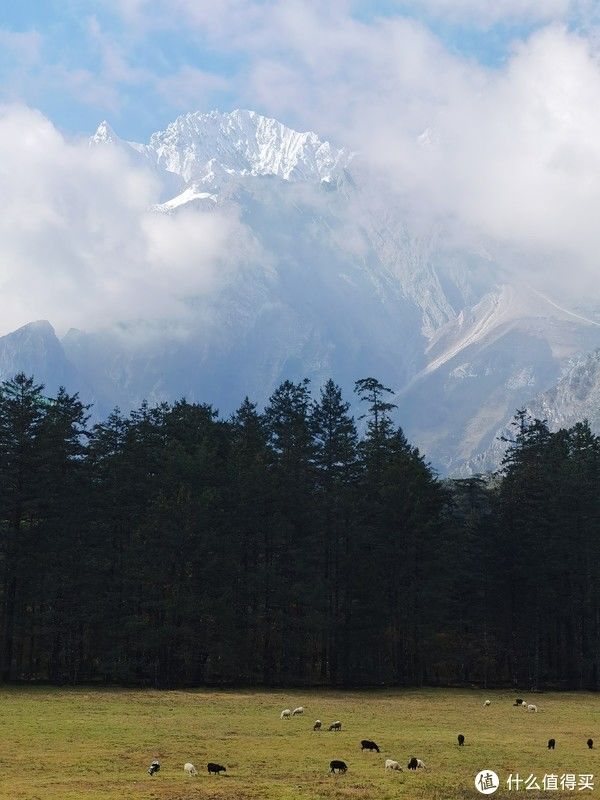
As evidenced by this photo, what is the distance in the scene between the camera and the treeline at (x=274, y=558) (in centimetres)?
6994

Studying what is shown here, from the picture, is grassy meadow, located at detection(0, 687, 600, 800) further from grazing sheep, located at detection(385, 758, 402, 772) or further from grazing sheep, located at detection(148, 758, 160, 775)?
→ grazing sheep, located at detection(385, 758, 402, 772)

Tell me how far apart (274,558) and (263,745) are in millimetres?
44382

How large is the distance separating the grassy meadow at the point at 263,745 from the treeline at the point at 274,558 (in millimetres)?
9165

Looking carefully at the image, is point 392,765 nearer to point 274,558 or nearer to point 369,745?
point 369,745

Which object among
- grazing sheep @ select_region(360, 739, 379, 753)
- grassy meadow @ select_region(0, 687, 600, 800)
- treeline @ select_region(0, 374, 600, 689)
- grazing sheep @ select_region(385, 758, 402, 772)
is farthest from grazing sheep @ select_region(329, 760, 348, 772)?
treeline @ select_region(0, 374, 600, 689)

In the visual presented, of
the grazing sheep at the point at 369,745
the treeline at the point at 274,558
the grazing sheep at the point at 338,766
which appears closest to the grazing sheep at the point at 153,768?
the grazing sheep at the point at 338,766

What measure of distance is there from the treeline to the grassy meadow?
9165mm

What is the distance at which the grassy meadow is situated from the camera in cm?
2743

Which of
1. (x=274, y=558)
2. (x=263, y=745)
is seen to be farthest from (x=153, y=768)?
(x=274, y=558)

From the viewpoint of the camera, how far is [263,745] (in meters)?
37.3

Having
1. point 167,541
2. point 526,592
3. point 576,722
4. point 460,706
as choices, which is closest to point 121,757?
point 576,722

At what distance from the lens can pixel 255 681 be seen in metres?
74.6

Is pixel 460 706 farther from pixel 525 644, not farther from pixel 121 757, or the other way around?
pixel 121 757

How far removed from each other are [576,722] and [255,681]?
3133 cm
